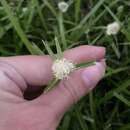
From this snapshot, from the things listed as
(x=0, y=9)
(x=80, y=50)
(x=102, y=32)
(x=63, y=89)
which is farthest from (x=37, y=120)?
(x=0, y=9)

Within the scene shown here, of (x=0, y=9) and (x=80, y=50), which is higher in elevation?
(x=0, y=9)

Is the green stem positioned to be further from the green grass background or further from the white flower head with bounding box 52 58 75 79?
the green grass background

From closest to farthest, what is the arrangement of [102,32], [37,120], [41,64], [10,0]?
[37,120]
[41,64]
[102,32]
[10,0]

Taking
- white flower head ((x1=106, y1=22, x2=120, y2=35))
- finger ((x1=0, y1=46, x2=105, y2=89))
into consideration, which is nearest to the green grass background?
white flower head ((x1=106, y1=22, x2=120, y2=35))

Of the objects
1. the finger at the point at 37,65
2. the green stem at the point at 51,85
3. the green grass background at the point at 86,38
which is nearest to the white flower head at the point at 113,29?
the green grass background at the point at 86,38

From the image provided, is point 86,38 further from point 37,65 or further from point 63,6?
point 37,65

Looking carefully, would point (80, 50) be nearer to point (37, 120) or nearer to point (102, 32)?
point (37, 120)

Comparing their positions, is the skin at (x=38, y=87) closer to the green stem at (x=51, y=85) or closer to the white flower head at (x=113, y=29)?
the green stem at (x=51, y=85)
